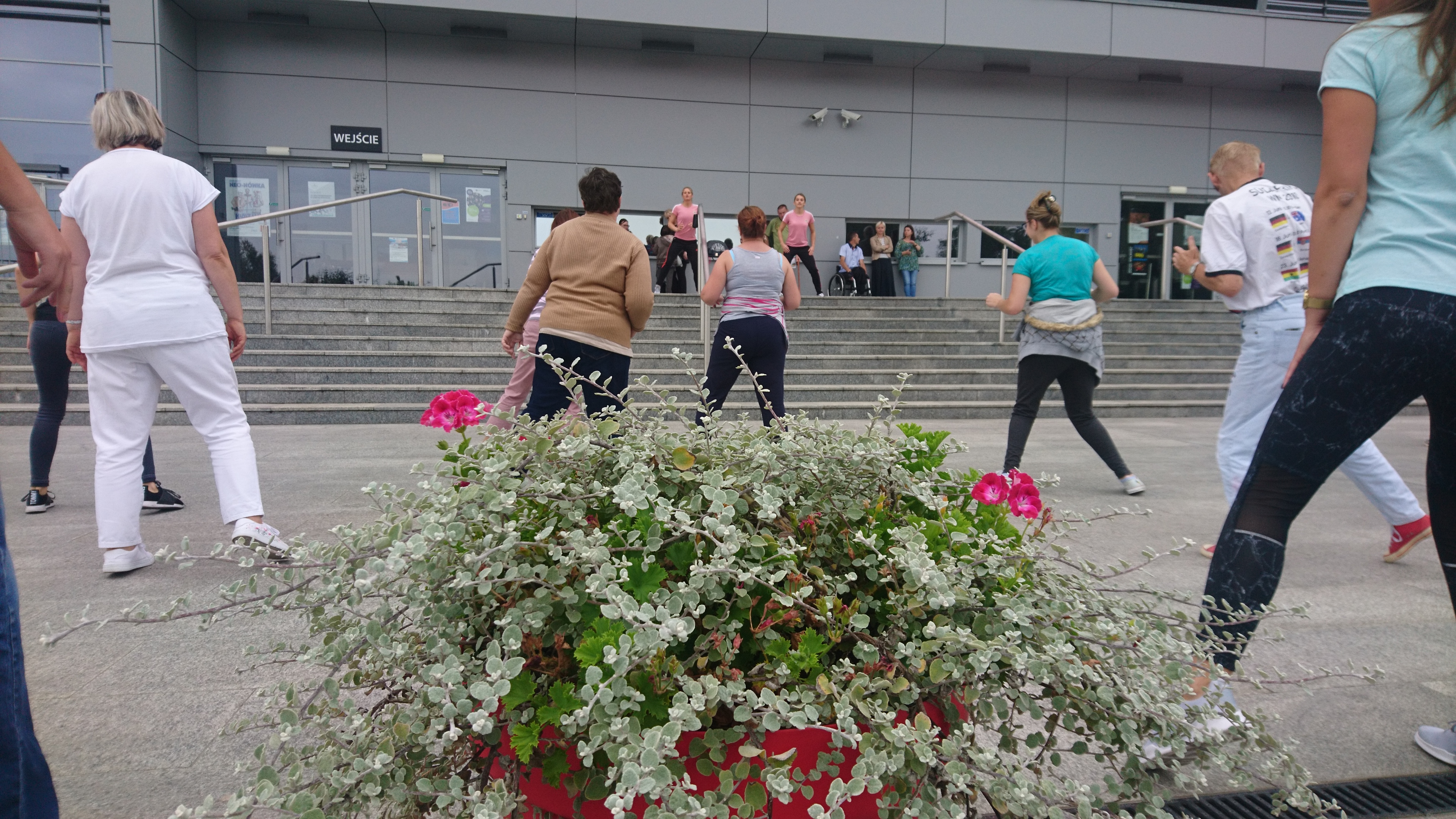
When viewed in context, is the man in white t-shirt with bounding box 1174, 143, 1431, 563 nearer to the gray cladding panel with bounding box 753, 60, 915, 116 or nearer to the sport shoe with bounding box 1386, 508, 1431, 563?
the sport shoe with bounding box 1386, 508, 1431, 563

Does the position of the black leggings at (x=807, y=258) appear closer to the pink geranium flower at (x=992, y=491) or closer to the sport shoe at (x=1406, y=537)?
the sport shoe at (x=1406, y=537)

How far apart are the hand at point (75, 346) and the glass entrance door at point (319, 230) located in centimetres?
1352

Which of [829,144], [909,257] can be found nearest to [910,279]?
[909,257]

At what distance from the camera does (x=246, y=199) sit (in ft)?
52.2

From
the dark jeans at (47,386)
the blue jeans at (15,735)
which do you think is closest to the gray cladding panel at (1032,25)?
the dark jeans at (47,386)

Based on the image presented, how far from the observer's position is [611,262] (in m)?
4.01

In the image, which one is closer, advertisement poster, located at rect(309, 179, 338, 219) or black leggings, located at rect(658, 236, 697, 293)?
black leggings, located at rect(658, 236, 697, 293)

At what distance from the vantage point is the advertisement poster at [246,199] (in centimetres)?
1576

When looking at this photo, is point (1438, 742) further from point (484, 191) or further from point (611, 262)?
point (484, 191)

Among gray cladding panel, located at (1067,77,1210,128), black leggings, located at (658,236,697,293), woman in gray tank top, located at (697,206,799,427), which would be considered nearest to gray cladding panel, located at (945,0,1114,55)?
gray cladding panel, located at (1067,77,1210,128)

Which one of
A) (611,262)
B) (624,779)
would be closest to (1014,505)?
(624,779)

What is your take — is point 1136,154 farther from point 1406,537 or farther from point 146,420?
point 146,420

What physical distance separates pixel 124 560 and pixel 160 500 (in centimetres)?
152

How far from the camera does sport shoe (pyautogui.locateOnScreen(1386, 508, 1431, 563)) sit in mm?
3795
